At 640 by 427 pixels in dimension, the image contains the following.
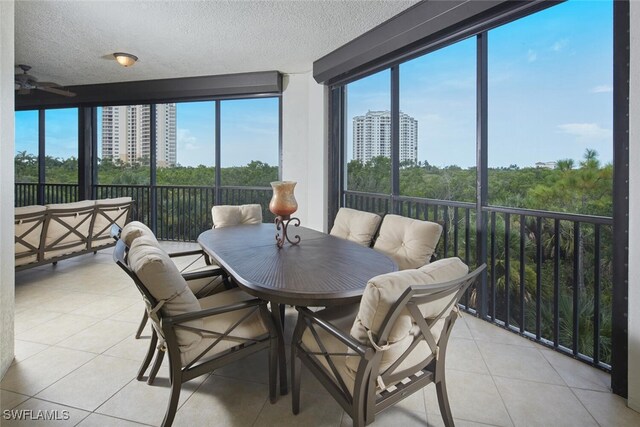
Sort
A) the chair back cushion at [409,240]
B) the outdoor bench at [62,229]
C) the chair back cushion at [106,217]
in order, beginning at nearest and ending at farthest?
the chair back cushion at [409,240] < the outdoor bench at [62,229] < the chair back cushion at [106,217]

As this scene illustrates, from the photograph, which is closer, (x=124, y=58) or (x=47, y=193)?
(x=124, y=58)

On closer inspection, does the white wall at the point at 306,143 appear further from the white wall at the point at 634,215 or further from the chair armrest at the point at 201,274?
the white wall at the point at 634,215

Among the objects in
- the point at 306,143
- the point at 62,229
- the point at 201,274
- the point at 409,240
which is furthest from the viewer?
the point at 306,143

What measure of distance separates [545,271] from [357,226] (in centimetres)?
148

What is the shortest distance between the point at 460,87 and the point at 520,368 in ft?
8.26

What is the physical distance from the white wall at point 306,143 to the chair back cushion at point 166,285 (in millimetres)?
3278

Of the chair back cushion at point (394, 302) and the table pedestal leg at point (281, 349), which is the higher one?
the chair back cushion at point (394, 302)

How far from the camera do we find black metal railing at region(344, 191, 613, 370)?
2.16 metres

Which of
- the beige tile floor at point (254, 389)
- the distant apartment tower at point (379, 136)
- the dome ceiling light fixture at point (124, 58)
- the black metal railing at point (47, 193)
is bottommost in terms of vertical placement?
the beige tile floor at point (254, 389)

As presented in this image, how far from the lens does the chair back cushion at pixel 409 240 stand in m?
2.41

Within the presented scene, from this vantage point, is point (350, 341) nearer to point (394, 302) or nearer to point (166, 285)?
point (394, 302)

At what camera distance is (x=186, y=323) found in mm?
1546

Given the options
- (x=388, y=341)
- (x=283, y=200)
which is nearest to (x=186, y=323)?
(x=388, y=341)

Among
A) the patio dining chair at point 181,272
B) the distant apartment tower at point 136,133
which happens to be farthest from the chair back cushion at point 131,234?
the distant apartment tower at point 136,133
